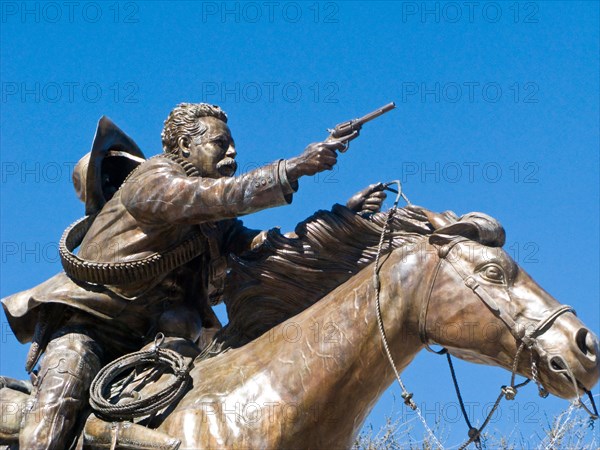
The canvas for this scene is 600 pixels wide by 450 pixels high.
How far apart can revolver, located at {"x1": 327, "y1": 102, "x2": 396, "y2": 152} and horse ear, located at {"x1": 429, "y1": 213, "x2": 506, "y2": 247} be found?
767mm

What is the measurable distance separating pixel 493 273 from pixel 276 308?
1.46 m

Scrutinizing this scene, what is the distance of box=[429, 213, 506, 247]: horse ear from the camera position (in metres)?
6.80

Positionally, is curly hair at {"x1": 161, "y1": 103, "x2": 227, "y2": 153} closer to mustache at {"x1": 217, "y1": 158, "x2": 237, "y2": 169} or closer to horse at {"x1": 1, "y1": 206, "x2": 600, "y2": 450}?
mustache at {"x1": 217, "y1": 158, "x2": 237, "y2": 169}

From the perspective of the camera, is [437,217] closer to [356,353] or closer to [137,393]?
[356,353]

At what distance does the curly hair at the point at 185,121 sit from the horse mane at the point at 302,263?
2.96 feet

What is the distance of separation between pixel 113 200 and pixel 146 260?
59 cm

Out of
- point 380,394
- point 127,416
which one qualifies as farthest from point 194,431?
point 380,394

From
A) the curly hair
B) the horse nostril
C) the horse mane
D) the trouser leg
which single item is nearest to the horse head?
the horse nostril

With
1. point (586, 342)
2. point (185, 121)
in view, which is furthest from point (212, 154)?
point (586, 342)

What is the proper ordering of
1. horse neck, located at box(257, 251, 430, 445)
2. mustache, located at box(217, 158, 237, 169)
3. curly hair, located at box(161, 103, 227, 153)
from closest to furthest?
horse neck, located at box(257, 251, 430, 445)
mustache, located at box(217, 158, 237, 169)
curly hair, located at box(161, 103, 227, 153)

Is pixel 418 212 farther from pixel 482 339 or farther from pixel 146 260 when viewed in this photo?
pixel 146 260

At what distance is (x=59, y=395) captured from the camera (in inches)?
278

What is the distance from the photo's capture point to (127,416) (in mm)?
6879

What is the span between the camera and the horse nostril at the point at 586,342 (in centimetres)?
631
